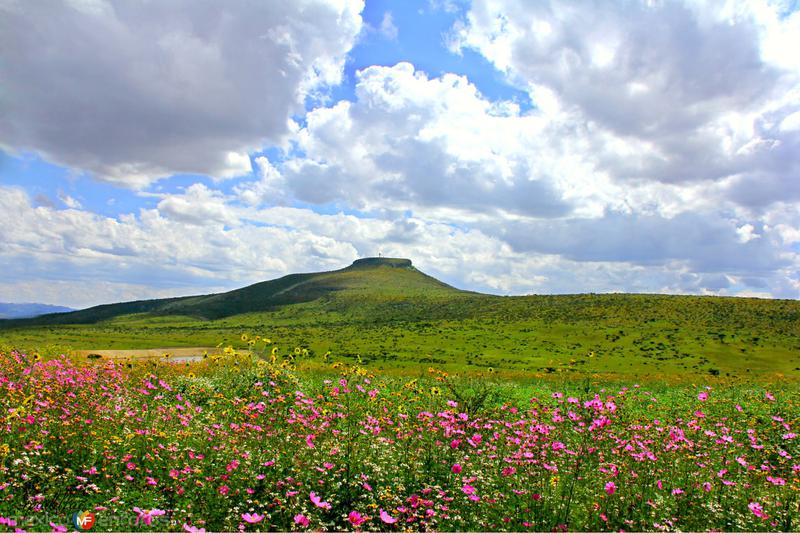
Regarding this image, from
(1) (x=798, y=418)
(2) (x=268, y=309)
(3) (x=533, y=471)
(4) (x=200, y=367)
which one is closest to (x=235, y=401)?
(3) (x=533, y=471)

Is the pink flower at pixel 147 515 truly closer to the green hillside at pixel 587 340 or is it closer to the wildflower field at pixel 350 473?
the wildflower field at pixel 350 473

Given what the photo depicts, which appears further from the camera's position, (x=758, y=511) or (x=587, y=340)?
(x=587, y=340)

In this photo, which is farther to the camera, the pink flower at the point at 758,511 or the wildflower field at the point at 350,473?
the wildflower field at the point at 350,473

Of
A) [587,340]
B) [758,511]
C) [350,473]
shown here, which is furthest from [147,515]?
[587,340]

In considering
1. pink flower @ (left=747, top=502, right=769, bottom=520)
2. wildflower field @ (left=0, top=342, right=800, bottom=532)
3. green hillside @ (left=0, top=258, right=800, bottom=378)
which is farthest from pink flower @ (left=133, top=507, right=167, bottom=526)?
green hillside @ (left=0, top=258, right=800, bottom=378)

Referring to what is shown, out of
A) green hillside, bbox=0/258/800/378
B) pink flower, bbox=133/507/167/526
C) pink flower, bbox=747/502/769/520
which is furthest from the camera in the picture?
green hillside, bbox=0/258/800/378

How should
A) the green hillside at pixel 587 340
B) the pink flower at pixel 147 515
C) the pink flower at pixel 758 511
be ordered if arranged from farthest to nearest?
the green hillside at pixel 587 340 < the pink flower at pixel 758 511 < the pink flower at pixel 147 515

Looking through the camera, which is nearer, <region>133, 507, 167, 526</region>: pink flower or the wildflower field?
<region>133, 507, 167, 526</region>: pink flower

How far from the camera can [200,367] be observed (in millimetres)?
20688

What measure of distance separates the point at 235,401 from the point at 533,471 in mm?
7241

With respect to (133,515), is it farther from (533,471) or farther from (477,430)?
(477,430)

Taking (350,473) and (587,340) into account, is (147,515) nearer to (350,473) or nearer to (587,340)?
(350,473)

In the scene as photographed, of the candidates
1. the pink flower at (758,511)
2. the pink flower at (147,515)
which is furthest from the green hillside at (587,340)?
the pink flower at (758,511)

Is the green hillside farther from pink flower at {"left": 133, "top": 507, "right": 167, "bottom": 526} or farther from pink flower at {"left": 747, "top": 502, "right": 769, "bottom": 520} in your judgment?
pink flower at {"left": 747, "top": 502, "right": 769, "bottom": 520}
